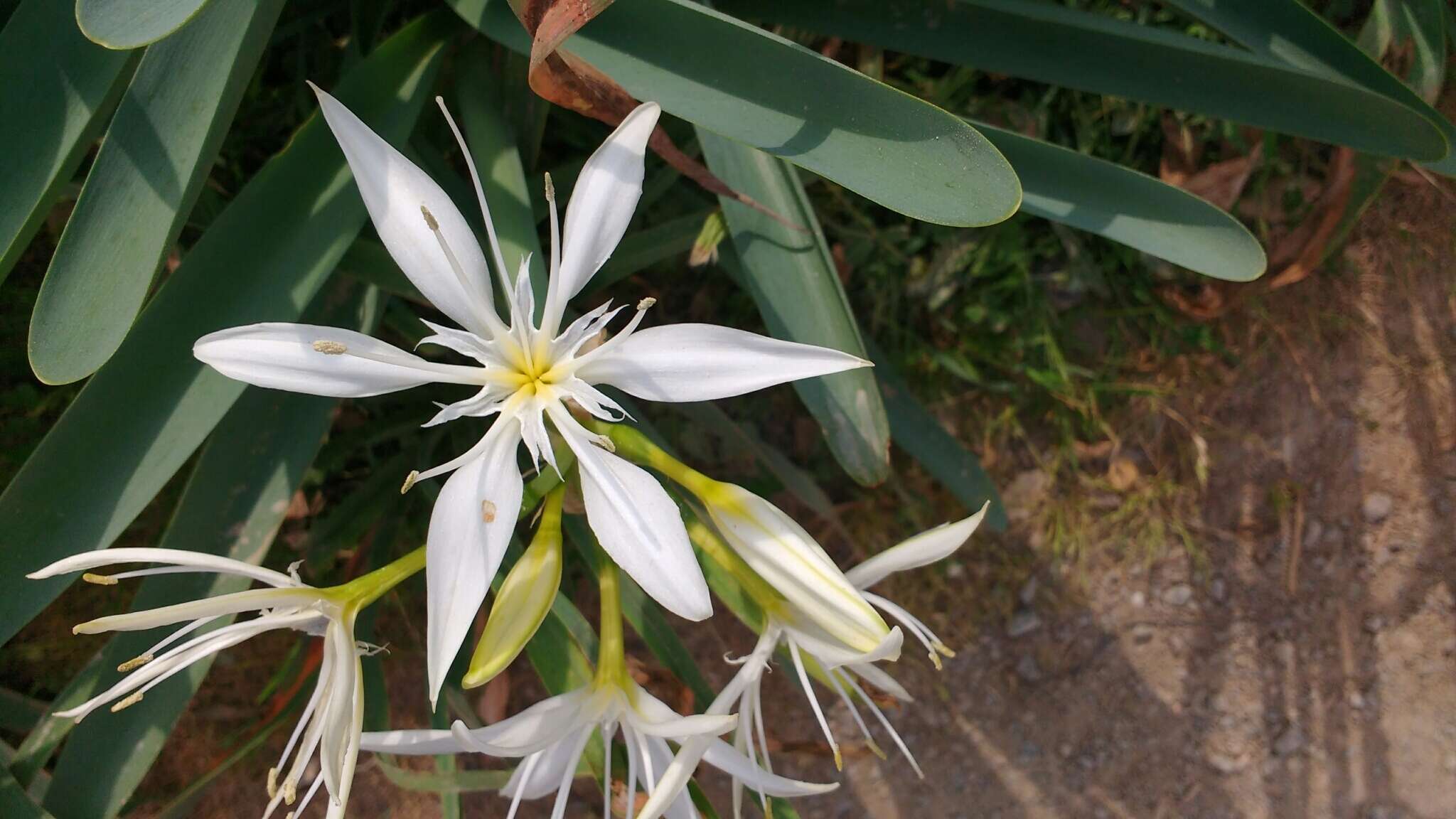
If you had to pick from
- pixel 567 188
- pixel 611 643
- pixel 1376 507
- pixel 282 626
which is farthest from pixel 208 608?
pixel 1376 507

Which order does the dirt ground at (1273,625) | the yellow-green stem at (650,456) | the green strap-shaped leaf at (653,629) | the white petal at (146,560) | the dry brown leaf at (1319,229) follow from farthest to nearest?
the dirt ground at (1273,625) → the dry brown leaf at (1319,229) → the green strap-shaped leaf at (653,629) → the yellow-green stem at (650,456) → the white petal at (146,560)

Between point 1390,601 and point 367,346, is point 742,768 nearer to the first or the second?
point 367,346

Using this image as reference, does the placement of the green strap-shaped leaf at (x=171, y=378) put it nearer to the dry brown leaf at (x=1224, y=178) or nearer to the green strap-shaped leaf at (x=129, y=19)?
the green strap-shaped leaf at (x=129, y=19)

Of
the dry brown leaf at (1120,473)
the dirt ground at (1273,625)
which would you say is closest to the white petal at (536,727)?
the dirt ground at (1273,625)

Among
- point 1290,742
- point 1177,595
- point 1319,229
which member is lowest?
point 1290,742

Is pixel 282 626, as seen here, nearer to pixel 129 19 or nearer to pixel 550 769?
pixel 550 769

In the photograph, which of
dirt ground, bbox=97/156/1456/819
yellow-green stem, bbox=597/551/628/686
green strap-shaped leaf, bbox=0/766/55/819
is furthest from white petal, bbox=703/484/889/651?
dirt ground, bbox=97/156/1456/819
